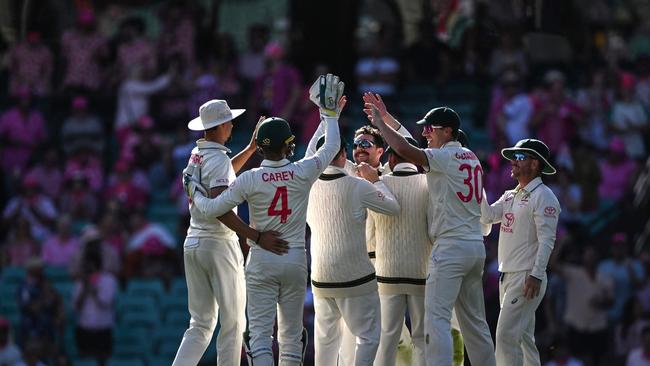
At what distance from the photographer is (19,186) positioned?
70.4 ft

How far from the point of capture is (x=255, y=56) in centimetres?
2278

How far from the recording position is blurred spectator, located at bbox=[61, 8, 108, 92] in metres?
22.3

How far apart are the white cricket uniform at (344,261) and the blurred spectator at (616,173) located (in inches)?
301

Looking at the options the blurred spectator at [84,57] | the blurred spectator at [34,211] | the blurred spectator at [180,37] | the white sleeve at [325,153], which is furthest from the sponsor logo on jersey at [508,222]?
the blurred spectator at [84,57]

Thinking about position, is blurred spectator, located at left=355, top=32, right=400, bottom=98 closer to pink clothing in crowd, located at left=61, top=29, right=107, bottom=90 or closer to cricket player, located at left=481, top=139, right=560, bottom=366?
pink clothing in crowd, located at left=61, top=29, right=107, bottom=90

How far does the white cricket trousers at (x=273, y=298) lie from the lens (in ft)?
40.3

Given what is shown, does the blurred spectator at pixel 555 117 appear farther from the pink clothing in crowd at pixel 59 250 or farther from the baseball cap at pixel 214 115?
A: the baseball cap at pixel 214 115

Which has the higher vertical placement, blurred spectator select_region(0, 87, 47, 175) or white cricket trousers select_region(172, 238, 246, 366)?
blurred spectator select_region(0, 87, 47, 175)

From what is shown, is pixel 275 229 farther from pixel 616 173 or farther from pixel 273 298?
pixel 616 173

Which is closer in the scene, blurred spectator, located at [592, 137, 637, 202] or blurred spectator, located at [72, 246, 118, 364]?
blurred spectator, located at [72, 246, 118, 364]

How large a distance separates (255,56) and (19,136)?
3492 mm

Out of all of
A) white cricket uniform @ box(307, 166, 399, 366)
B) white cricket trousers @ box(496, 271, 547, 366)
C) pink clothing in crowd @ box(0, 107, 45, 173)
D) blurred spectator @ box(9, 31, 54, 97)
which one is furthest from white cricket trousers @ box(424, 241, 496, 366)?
blurred spectator @ box(9, 31, 54, 97)

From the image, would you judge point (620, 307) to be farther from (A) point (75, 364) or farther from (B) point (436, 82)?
(A) point (75, 364)

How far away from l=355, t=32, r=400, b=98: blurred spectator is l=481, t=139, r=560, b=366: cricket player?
28.3 ft
